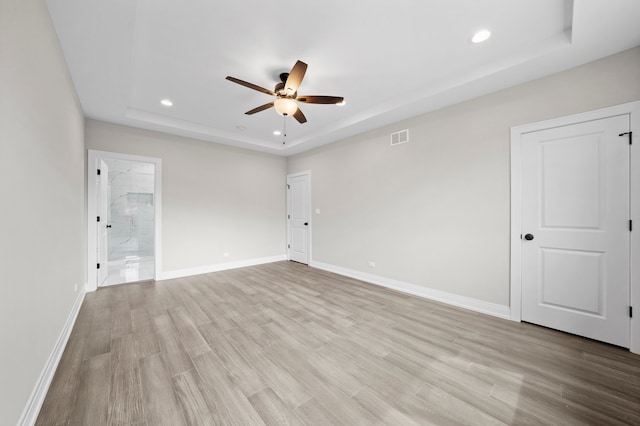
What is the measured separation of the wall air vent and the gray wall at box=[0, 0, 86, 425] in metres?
3.85

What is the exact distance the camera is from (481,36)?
2.15m

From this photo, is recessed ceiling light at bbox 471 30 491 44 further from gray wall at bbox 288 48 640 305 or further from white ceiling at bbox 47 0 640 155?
gray wall at bbox 288 48 640 305

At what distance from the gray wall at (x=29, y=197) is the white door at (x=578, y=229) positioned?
4156 mm

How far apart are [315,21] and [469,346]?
325 cm

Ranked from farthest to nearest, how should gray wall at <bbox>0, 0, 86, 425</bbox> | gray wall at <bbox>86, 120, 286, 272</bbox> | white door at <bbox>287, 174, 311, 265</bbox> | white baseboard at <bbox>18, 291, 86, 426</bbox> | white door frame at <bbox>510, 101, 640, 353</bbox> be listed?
white door at <bbox>287, 174, 311, 265</bbox>
gray wall at <bbox>86, 120, 286, 272</bbox>
white door frame at <bbox>510, 101, 640, 353</bbox>
white baseboard at <bbox>18, 291, 86, 426</bbox>
gray wall at <bbox>0, 0, 86, 425</bbox>

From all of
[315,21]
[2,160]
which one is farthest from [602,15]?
[2,160]

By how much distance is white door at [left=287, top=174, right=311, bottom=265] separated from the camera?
5.65 meters

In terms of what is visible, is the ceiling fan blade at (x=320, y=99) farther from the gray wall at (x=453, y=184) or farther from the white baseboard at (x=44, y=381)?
the white baseboard at (x=44, y=381)

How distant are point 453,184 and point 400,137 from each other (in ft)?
3.73

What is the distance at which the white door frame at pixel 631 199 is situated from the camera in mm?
2086

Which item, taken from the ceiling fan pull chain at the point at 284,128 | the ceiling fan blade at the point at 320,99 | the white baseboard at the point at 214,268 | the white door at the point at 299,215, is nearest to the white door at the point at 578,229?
the ceiling fan blade at the point at 320,99

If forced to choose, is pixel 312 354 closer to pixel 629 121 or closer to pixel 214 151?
pixel 629 121

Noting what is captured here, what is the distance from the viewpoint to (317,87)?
3.06 m

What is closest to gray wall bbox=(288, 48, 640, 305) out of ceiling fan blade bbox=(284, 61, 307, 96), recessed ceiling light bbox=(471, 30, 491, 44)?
recessed ceiling light bbox=(471, 30, 491, 44)
